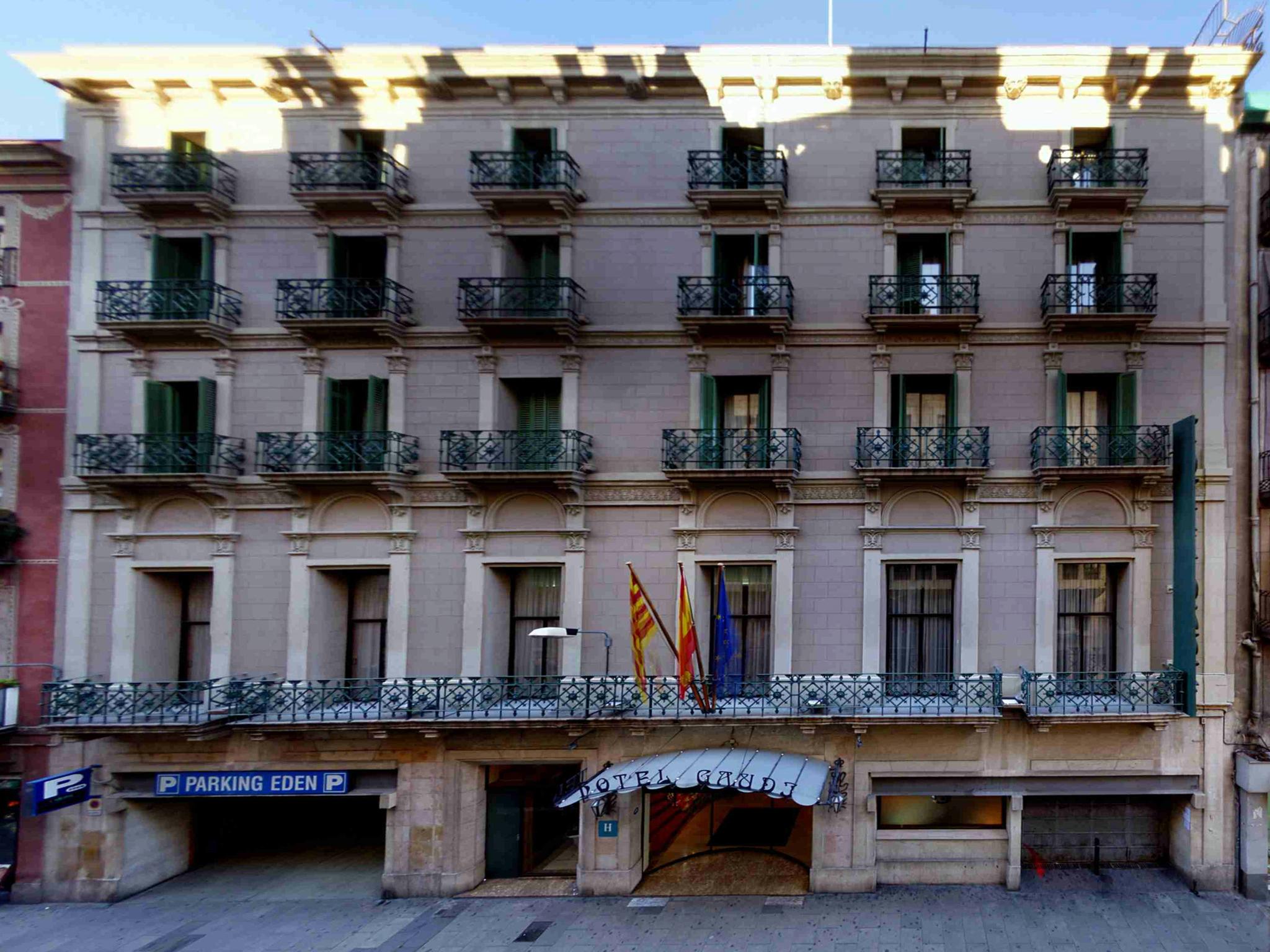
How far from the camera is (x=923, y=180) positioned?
1583cm

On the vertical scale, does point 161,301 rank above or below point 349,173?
below

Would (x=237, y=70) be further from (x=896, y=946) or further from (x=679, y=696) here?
(x=896, y=946)

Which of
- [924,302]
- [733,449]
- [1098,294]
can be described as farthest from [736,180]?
[1098,294]

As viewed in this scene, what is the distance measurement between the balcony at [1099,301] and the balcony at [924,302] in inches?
63.9

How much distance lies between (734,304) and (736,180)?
2.93 metres

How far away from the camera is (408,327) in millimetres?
16250

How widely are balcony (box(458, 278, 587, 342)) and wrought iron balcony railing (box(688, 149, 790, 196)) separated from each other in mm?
3872

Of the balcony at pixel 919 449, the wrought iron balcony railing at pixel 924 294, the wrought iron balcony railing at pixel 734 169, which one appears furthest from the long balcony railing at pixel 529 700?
the wrought iron balcony railing at pixel 734 169

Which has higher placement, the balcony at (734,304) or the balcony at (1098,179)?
the balcony at (1098,179)

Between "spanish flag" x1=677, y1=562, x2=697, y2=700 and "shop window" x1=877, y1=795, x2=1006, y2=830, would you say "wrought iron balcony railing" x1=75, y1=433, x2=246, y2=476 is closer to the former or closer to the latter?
"spanish flag" x1=677, y1=562, x2=697, y2=700

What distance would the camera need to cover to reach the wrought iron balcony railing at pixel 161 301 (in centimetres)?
1591

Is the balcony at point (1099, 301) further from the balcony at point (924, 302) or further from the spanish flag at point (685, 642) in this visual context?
the spanish flag at point (685, 642)

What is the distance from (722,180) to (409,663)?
13.3 metres

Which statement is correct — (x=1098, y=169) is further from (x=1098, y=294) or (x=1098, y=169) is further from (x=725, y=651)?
(x=725, y=651)
